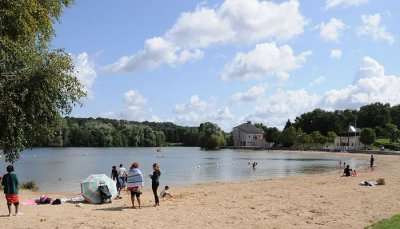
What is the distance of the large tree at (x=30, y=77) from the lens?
483 inches

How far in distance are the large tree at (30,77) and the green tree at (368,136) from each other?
5676 inches

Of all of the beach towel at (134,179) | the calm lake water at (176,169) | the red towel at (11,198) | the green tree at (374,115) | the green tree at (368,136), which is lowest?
the calm lake water at (176,169)

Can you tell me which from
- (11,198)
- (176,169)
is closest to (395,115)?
(176,169)

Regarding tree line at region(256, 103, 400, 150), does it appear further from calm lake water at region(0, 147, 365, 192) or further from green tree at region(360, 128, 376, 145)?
calm lake water at region(0, 147, 365, 192)

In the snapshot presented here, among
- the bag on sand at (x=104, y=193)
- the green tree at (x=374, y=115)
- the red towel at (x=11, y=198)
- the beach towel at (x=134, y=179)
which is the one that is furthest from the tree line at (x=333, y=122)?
the red towel at (x=11, y=198)

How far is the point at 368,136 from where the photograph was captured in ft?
490

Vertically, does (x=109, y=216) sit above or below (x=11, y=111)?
below

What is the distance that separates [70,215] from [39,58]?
247 inches

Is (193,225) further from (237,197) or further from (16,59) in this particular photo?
(237,197)

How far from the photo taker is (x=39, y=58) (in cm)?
1311

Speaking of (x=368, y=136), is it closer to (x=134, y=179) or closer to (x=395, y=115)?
(x=395, y=115)

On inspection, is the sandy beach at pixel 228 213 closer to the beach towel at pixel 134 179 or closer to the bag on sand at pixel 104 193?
the bag on sand at pixel 104 193

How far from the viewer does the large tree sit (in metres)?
12.3

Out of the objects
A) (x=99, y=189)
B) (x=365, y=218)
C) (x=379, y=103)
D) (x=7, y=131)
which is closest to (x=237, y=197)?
(x=99, y=189)
